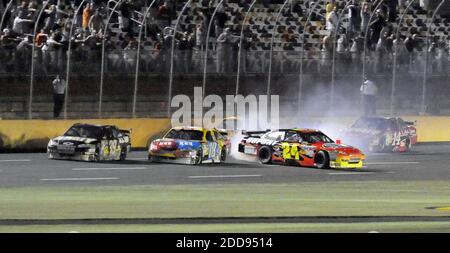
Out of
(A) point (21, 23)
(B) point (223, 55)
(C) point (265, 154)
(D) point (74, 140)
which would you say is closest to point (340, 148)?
(C) point (265, 154)

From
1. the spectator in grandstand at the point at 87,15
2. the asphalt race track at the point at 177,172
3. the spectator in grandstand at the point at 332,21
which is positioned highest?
the spectator in grandstand at the point at 332,21

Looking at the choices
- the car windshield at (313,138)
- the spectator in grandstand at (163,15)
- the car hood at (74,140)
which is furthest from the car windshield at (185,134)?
the spectator in grandstand at (163,15)

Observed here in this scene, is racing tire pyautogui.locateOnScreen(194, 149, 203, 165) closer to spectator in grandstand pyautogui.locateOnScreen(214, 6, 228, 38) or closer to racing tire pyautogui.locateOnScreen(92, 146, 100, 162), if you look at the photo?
racing tire pyautogui.locateOnScreen(92, 146, 100, 162)

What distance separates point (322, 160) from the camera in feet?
119

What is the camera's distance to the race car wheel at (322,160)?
36.0 metres

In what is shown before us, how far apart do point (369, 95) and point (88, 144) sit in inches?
540

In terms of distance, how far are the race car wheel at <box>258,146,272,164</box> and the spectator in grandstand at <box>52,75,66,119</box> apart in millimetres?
7504

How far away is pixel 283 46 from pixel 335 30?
2828 mm

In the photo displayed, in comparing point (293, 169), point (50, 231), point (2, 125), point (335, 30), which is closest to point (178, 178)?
point (293, 169)

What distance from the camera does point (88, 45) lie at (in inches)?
1698

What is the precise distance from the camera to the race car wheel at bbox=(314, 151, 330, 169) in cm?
3600

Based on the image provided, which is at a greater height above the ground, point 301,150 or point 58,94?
point 58,94

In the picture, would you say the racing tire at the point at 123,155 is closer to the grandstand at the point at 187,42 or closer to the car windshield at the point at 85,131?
the car windshield at the point at 85,131

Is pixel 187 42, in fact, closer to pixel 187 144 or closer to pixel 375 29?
pixel 375 29
